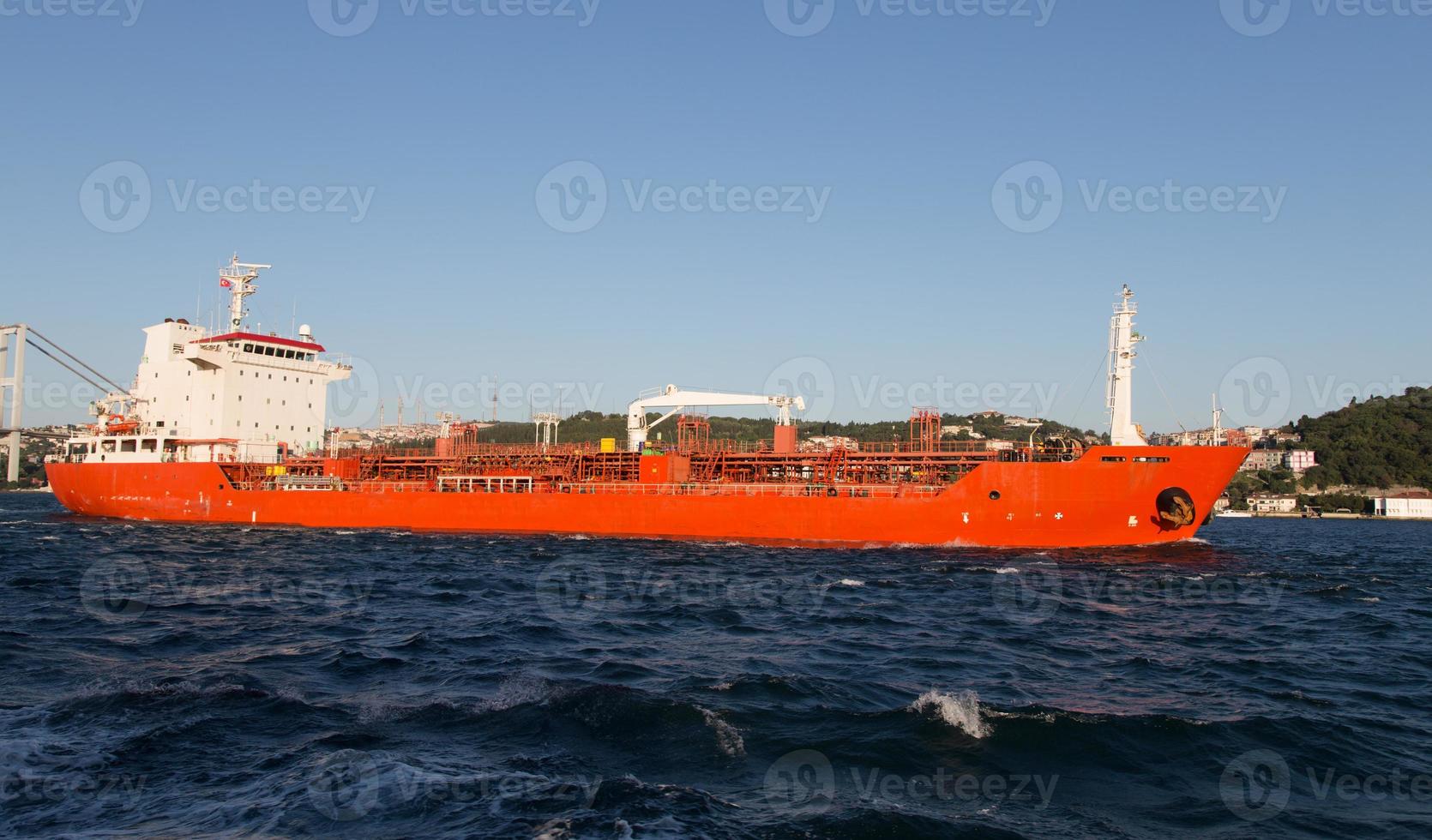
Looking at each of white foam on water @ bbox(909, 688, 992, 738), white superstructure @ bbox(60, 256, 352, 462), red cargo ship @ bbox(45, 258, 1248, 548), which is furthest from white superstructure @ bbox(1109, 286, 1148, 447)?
white superstructure @ bbox(60, 256, 352, 462)

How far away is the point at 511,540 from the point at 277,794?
Result: 26.1m

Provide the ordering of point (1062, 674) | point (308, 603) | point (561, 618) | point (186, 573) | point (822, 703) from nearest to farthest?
1. point (822, 703)
2. point (1062, 674)
3. point (561, 618)
4. point (308, 603)
5. point (186, 573)

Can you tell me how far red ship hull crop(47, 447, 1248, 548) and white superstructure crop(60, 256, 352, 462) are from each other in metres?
2.53

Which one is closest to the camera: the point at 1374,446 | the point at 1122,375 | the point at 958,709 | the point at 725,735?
the point at 725,735

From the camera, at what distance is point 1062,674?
44.1ft

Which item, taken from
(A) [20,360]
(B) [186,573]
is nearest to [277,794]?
(B) [186,573]

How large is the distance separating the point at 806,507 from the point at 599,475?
36.7 feet

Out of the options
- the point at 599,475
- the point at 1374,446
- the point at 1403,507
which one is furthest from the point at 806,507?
the point at 1374,446

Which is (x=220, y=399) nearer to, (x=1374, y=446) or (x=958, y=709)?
(x=958, y=709)

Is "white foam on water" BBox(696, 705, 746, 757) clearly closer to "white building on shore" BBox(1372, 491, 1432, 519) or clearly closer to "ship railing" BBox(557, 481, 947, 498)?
"ship railing" BBox(557, 481, 947, 498)

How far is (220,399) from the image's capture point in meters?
43.4

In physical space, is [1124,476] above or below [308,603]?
above

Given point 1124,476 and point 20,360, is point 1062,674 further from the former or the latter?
point 20,360

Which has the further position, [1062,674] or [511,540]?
[511,540]
